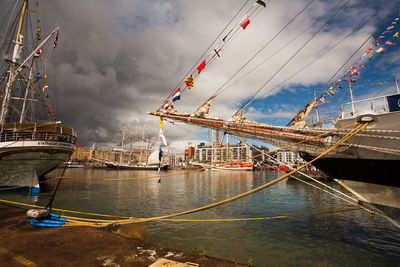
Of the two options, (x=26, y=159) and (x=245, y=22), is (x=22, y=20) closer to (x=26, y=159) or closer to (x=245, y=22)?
(x=26, y=159)

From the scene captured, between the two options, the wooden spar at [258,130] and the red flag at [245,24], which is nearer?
the wooden spar at [258,130]

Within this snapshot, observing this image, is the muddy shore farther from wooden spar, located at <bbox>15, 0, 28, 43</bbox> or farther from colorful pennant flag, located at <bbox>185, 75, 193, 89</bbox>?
wooden spar, located at <bbox>15, 0, 28, 43</bbox>

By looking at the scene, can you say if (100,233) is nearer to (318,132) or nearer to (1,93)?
(318,132)

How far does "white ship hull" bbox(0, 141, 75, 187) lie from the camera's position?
16105mm

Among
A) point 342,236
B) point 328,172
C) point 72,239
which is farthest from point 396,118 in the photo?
point 72,239

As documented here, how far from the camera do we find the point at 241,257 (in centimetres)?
605

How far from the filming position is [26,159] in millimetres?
16688

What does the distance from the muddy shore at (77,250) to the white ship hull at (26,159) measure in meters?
13.8

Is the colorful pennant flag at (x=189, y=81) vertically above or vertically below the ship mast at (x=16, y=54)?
below

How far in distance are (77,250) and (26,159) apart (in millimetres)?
17844

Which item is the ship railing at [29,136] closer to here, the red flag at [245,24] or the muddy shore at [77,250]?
the muddy shore at [77,250]

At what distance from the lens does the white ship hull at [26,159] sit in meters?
16.1

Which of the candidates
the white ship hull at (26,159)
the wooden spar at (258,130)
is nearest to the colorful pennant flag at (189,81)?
the wooden spar at (258,130)

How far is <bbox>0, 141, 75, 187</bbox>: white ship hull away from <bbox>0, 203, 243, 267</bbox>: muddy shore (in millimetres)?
13767
